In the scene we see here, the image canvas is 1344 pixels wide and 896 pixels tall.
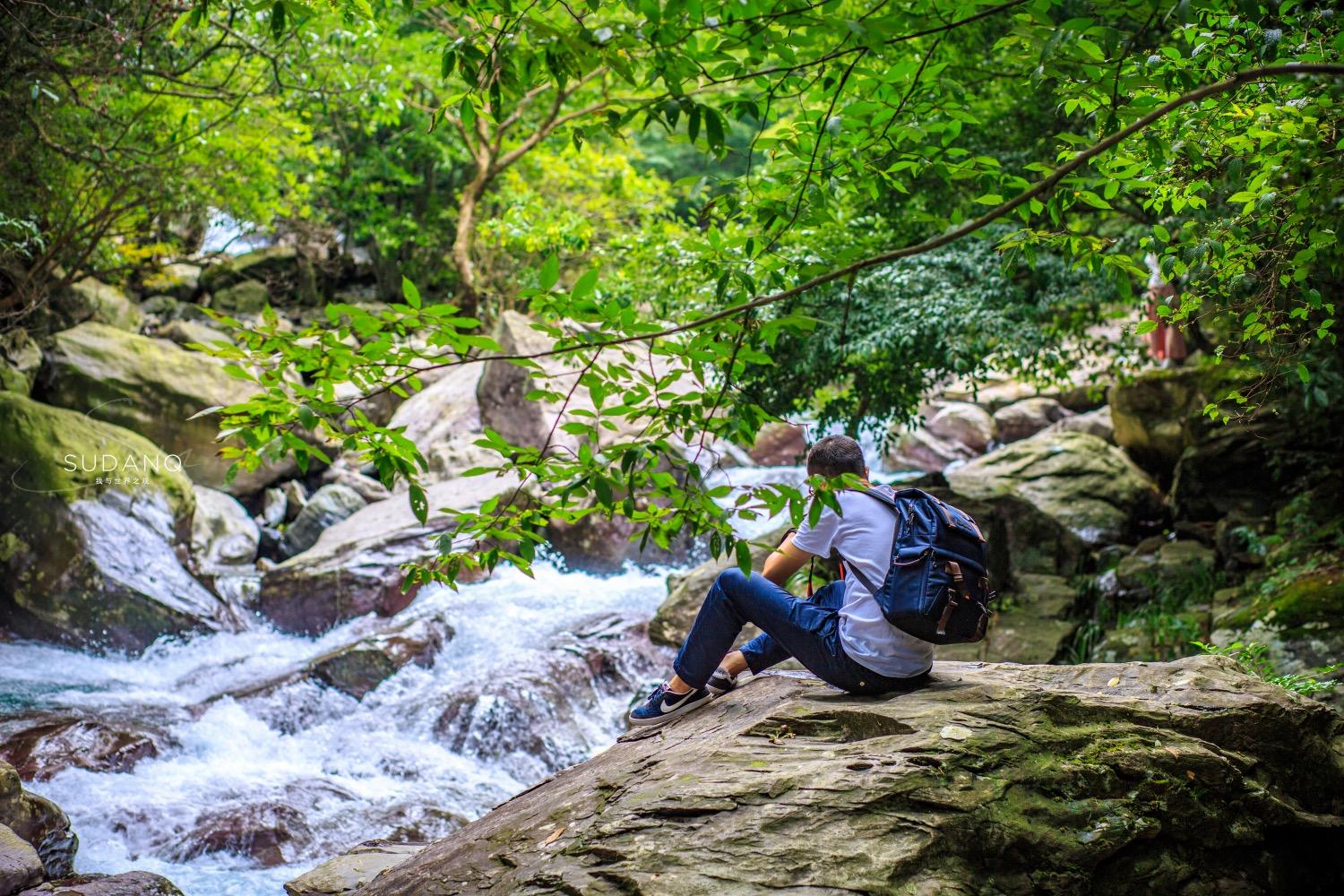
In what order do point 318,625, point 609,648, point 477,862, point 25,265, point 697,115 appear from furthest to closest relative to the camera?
point 25,265
point 318,625
point 609,648
point 477,862
point 697,115

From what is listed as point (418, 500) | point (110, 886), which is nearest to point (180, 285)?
point (110, 886)

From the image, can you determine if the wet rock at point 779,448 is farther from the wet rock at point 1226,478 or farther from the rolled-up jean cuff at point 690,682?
the rolled-up jean cuff at point 690,682

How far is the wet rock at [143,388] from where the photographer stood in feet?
38.2

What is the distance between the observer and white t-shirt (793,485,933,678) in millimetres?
3682

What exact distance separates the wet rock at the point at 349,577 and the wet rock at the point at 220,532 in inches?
58.6

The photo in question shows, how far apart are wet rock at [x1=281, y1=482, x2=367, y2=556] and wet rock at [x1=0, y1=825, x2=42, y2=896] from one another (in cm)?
794

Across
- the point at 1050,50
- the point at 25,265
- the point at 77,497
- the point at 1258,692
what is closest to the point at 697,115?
the point at 1050,50

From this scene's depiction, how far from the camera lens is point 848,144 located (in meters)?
2.96

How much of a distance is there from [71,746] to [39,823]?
1.64 meters

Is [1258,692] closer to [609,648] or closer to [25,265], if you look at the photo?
[609,648]

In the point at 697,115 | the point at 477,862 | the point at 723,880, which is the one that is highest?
the point at 697,115

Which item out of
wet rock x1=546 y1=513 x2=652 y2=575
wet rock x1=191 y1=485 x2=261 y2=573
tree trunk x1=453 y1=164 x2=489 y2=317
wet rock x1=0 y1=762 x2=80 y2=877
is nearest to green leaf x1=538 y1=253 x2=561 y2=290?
wet rock x1=0 y1=762 x2=80 y2=877

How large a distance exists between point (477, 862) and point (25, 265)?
37.8 feet

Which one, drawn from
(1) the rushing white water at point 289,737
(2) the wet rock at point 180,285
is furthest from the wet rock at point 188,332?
(1) the rushing white water at point 289,737
